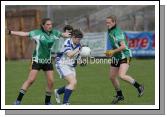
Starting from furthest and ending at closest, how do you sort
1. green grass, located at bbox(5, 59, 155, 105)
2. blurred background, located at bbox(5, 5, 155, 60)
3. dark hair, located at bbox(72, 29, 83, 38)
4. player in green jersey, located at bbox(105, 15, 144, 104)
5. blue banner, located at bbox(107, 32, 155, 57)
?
1. blurred background, located at bbox(5, 5, 155, 60)
2. blue banner, located at bbox(107, 32, 155, 57)
3. green grass, located at bbox(5, 59, 155, 105)
4. player in green jersey, located at bbox(105, 15, 144, 104)
5. dark hair, located at bbox(72, 29, 83, 38)

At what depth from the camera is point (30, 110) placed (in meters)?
13.6

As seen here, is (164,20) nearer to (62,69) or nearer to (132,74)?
(62,69)

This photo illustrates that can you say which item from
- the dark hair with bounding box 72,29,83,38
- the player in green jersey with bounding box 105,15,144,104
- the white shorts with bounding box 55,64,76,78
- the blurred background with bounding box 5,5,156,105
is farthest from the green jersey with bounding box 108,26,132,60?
the blurred background with bounding box 5,5,156,105

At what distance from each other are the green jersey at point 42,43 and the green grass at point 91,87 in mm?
1316

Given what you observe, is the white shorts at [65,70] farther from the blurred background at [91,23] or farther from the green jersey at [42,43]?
the blurred background at [91,23]

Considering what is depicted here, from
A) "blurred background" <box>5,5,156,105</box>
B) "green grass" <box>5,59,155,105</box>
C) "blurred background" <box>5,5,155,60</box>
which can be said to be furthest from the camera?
"blurred background" <box>5,5,155,60</box>

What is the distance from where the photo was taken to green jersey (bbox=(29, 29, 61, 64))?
47.0 ft

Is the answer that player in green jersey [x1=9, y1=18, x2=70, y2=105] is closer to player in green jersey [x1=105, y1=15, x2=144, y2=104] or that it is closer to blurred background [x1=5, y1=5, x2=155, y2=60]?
player in green jersey [x1=105, y1=15, x2=144, y2=104]

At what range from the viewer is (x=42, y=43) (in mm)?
14344


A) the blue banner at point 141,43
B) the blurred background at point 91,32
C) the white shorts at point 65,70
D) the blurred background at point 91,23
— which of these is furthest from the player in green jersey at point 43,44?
the blue banner at point 141,43

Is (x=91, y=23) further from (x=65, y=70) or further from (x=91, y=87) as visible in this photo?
(x=65, y=70)

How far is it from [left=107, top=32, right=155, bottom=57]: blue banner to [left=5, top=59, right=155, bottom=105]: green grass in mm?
5512

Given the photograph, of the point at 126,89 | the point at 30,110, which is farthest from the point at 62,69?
the point at 126,89

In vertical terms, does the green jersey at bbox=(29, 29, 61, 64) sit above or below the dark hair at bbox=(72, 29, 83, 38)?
below
